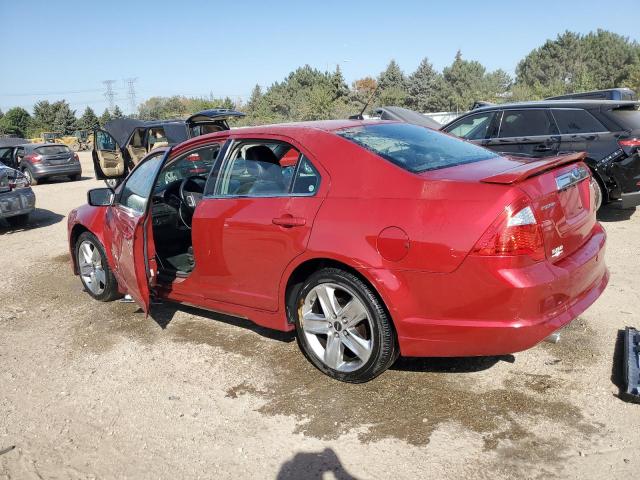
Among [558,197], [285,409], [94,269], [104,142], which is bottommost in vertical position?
[285,409]

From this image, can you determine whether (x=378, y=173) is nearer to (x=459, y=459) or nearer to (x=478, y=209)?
(x=478, y=209)

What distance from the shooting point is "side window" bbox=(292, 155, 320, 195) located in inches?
133

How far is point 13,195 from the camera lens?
367 inches

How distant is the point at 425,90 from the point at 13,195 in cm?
6990

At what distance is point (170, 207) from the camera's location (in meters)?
5.21

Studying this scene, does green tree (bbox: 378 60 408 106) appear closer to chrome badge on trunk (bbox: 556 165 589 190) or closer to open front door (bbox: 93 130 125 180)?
open front door (bbox: 93 130 125 180)

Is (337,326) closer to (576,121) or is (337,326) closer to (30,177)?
(576,121)

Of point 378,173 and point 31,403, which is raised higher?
point 378,173

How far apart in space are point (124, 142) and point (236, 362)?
31.4 ft

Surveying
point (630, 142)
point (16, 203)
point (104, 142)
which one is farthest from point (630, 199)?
point (104, 142)

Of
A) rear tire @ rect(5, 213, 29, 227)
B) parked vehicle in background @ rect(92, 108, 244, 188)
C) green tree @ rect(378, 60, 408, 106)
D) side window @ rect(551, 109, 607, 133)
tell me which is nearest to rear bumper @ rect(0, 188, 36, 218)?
rear tire @ rect(5, 213, 29, 227)

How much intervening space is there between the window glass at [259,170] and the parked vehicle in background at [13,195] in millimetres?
7025

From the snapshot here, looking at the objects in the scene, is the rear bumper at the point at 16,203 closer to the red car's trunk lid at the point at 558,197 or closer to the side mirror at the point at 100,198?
the side mirror at the point at 100,198

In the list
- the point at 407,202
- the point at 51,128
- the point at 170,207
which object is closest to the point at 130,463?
the point at 407,202
